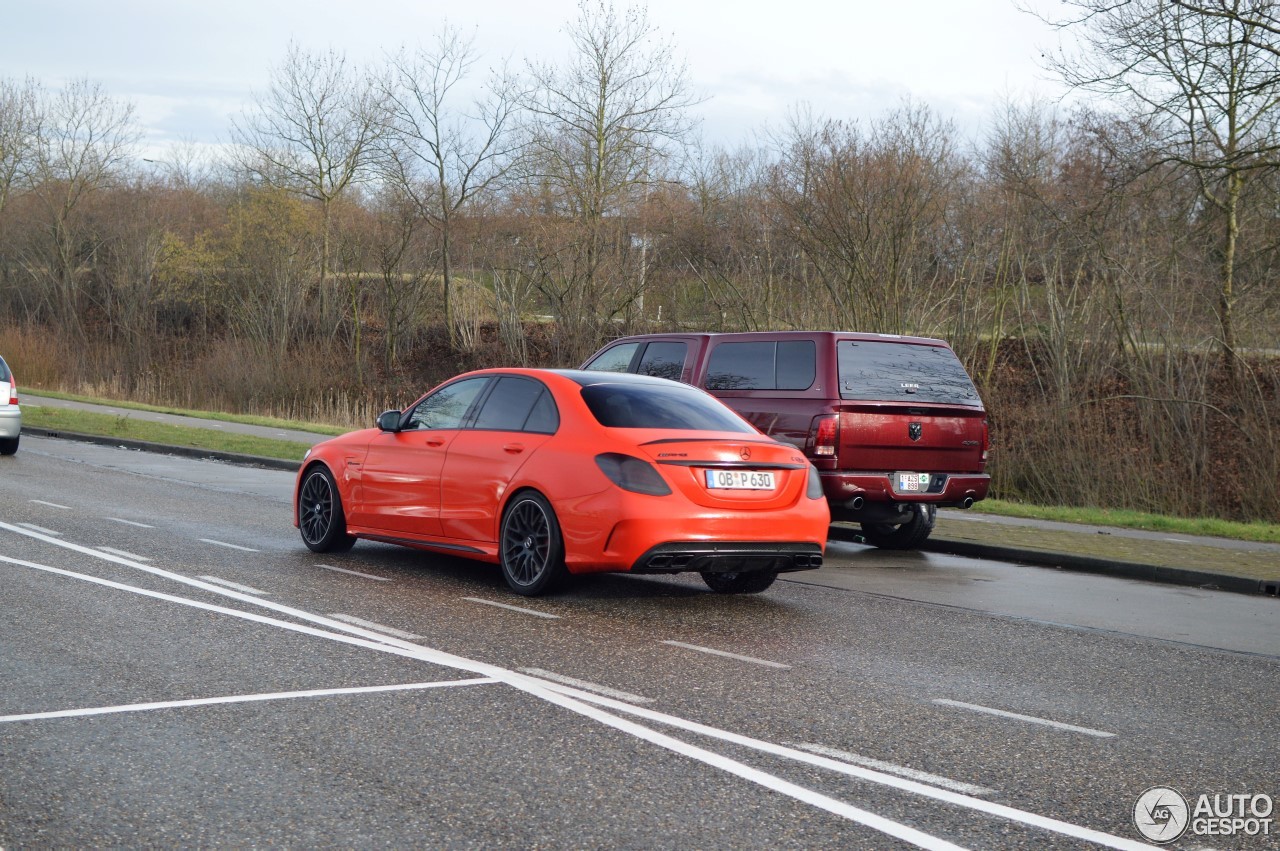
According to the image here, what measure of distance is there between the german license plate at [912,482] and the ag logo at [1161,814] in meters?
7.68

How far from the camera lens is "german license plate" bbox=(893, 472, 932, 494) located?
500 inches

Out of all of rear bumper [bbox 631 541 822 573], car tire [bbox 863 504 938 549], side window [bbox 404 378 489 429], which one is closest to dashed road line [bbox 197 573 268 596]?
side window [bbox 404 378 489 429]

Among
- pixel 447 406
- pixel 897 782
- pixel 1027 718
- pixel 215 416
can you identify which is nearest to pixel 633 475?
pixel 447 406

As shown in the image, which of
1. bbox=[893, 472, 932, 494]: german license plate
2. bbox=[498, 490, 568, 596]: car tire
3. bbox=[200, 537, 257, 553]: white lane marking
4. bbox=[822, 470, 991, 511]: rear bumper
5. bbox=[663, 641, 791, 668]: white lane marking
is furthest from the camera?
bbox=[893, 472, 932, 494]: german license plate

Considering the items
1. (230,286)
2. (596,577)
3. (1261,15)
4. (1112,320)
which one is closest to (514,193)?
(230,286)

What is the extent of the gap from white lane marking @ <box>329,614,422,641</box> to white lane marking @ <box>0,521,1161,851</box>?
0.09 meters

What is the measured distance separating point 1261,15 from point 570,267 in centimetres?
2143

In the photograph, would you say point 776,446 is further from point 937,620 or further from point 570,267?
point 570,267

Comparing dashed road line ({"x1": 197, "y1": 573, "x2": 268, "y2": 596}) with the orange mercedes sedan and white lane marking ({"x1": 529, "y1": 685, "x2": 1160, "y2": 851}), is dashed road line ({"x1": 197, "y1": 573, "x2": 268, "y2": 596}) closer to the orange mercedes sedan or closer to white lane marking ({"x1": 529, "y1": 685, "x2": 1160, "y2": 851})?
the orange mercedes sedan

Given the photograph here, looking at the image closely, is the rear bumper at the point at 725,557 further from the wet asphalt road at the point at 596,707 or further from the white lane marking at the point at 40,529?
the white lane marking at the point at 40,529

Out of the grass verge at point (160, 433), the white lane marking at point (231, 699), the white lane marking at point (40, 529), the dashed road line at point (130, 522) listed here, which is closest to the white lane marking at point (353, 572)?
the white lane marking at point (40, 529)

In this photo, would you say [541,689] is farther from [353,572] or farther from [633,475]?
[353,572]

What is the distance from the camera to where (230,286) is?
47.4m

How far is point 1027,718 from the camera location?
619cm
